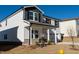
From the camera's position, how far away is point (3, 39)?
20.4 m

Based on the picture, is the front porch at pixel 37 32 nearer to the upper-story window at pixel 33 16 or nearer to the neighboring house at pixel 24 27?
the neighboring house at pixel 24 27

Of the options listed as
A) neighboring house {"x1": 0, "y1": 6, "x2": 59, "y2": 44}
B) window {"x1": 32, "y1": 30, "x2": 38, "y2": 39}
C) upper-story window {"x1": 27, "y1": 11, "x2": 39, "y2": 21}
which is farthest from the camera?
upper-story window {"x1": 27, "y1": 11, "x2": 39, "y2": 21}

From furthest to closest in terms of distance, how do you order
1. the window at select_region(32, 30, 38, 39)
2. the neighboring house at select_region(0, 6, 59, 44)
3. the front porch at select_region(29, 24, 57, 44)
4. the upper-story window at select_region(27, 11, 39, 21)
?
the upper-story window at select_region(27, 11, 39, 21) → the window at select_region(32, 30, 38, 39) → the front porch at select_region(29, 24, 57, 44) → the neighboring house at select_region(0, 6, 59, 44)

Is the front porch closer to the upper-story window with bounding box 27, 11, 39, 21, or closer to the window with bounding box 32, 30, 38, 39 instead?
the window with bounding box 32, 30, 38, 39

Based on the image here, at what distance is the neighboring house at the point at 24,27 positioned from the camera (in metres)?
18.1

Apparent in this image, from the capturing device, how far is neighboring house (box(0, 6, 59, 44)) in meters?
18.1

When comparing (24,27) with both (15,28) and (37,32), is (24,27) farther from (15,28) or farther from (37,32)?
(37,32)

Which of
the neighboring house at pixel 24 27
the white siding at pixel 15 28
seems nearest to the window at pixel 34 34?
the neighboring house at pixel 24 27

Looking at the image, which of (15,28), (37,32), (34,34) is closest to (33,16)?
(37,32)

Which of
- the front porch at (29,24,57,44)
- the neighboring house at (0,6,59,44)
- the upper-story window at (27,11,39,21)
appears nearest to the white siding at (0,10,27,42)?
the neighboring house at (0,6,59,44)

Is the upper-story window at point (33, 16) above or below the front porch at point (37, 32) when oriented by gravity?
above

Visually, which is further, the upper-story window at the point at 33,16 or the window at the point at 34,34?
the upper-story window at the point at 33,16
